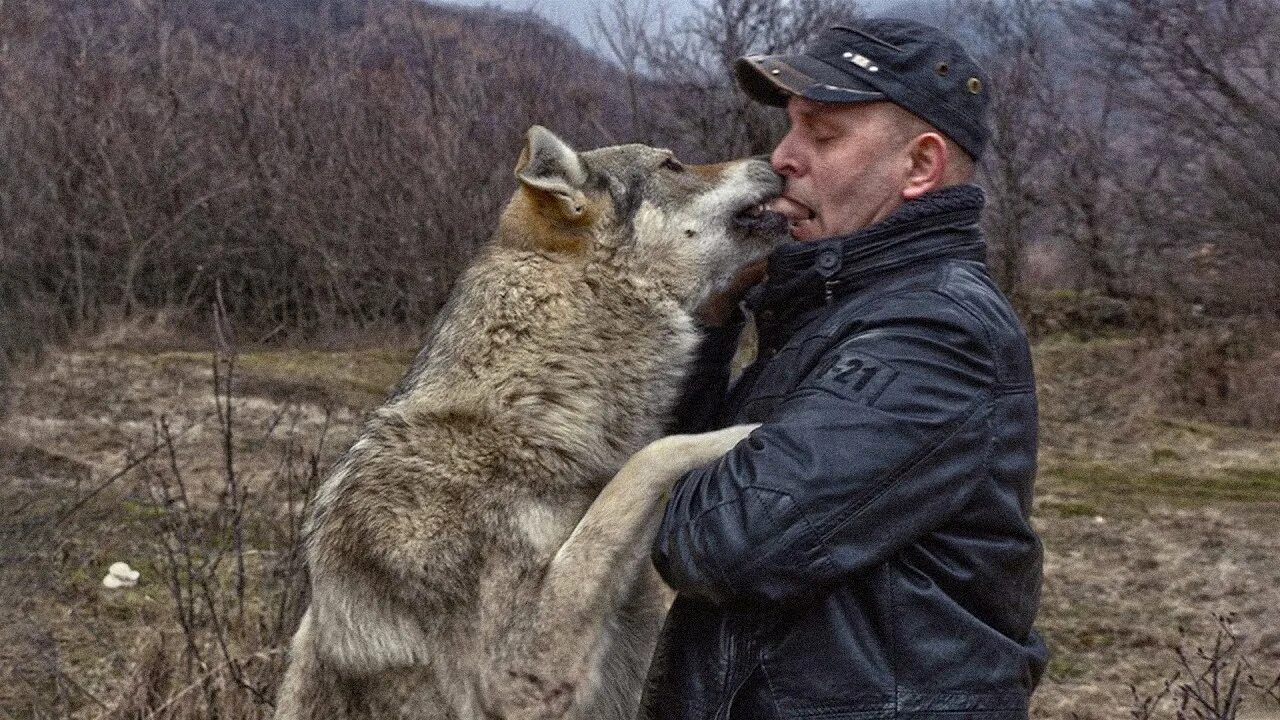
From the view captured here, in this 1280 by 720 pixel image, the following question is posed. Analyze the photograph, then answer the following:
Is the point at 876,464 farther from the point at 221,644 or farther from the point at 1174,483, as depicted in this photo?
the point at 1174,483

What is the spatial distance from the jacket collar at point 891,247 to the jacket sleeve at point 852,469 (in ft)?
0.70

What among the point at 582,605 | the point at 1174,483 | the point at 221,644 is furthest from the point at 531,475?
the point at 1174,483

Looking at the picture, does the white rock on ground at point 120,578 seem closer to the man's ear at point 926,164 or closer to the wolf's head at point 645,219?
the wolf's head at point 645,219

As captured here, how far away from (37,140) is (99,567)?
11.9m

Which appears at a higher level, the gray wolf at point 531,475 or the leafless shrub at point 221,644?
the gray wolf at point 531,475

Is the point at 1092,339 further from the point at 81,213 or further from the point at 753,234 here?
the point at 753,234

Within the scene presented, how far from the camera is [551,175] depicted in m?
3.93

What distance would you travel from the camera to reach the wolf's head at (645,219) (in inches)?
153


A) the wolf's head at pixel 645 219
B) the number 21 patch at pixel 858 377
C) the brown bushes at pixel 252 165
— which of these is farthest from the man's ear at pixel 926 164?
the brown bushes at pixel 252 165

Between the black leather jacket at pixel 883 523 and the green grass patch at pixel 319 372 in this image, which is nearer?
the black leather jacket at pixel 883 523

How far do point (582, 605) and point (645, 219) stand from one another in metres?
1.23

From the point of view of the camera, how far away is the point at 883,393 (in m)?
2.72

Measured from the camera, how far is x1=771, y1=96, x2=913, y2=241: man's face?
3074 millimetres

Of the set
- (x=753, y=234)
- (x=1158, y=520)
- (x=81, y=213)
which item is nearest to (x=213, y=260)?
(x=81, y=213)
